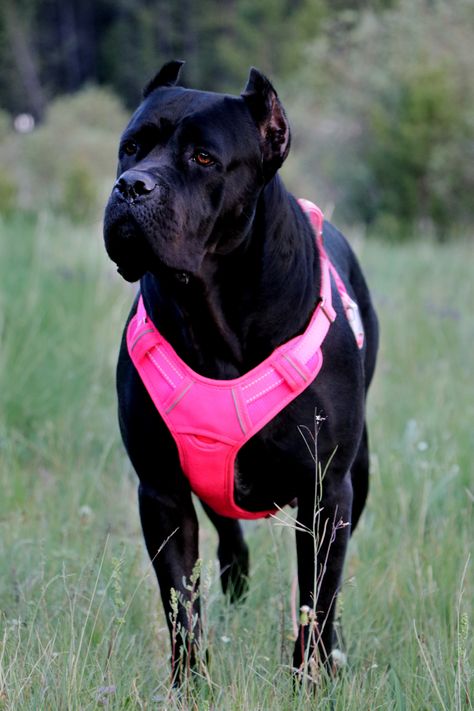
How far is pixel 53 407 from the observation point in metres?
5.14

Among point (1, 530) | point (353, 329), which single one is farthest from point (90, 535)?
point (353, 329)

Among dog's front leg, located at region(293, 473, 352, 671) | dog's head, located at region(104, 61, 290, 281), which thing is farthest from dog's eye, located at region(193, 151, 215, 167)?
dog's front leg, located at region(293, 473, 352, 671)

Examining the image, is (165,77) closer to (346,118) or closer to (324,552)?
(324,552)

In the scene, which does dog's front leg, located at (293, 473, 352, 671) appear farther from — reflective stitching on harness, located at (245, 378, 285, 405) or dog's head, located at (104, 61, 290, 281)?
dog's head, located at (104, 61, 290, 281)

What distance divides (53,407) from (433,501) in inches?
82.2

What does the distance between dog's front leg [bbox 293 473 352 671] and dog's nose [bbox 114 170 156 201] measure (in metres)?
0.92

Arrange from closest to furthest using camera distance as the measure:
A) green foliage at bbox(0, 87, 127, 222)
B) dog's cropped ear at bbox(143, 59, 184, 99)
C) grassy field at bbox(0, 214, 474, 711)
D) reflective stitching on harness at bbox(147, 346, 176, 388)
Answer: grassy field at bbox(0, 214, 474, 711) < reflective stitching on harness at bbox(147, 346, 176, 388) < dog's cropped ear at bbox(143, 59, 184, 99) < green foliage at bbox(0, 87, 127, 222)

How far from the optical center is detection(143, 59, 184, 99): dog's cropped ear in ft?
9.72

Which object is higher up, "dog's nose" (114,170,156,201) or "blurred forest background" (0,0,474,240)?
"dog's nose" (114,170,156,201)

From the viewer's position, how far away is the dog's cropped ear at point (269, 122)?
107 inches

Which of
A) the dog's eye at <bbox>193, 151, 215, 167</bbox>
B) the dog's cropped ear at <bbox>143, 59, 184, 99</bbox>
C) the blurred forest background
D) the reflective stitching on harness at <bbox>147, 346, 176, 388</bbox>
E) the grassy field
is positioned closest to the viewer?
the grassy field

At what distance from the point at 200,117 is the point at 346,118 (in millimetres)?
21437

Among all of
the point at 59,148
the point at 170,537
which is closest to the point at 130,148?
the point at 170,537

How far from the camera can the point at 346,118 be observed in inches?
918
